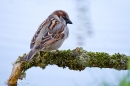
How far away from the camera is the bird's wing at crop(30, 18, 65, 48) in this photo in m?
5.32

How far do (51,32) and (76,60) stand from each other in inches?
37.7

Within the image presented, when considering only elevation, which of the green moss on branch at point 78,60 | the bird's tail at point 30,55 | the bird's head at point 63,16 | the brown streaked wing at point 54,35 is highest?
the bird's head at point 63,16

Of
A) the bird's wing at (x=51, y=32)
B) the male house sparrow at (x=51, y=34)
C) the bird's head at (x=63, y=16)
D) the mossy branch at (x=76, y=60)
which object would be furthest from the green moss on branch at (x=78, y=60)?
the bird's head at (x=63, y=16)

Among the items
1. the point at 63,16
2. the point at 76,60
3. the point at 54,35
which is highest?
the point at 63,16

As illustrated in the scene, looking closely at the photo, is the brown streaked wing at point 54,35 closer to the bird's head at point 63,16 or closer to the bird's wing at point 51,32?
the bird's wing at point 51,32

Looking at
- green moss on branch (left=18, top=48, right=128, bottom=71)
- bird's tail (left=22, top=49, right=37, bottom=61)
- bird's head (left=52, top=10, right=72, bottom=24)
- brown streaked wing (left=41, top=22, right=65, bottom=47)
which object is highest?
bird's head (left=52, top=10, right=72, bottom=24)

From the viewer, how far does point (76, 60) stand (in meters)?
4.80

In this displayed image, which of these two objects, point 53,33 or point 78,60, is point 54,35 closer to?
point 53,33

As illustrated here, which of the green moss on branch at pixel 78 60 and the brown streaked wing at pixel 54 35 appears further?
the brown streaked wing at pixel 54 35

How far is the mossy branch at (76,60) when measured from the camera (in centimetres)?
477

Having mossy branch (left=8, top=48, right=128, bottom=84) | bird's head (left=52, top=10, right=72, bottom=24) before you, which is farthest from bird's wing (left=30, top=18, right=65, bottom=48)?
mossy branch (left=8, top=48, right=128, bottom=84)

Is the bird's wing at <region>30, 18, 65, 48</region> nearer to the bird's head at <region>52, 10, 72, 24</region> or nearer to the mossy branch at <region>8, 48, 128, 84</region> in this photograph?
the bird's head at <region>52, 10, 72, 24</region>

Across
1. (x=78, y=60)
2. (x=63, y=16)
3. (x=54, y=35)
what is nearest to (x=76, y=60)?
(x=78, y=60)

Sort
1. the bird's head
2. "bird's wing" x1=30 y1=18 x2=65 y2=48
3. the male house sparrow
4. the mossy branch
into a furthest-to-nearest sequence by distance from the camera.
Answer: the bird's head, "bird's wing" x1=30 y1=18 x2=65 y2=48, the male house sparrow, the mossy branch
